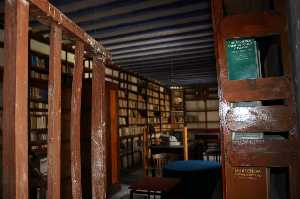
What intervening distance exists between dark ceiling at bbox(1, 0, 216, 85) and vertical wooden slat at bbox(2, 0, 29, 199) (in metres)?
2.70

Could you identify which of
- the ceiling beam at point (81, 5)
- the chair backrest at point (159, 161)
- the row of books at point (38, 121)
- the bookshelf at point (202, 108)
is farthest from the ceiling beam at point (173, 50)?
the bookshelf at point (202, 108)

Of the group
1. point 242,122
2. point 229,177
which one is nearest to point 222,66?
point 242,122

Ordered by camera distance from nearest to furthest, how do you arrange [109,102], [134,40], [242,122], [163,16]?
[242,122], [163,16], [134,40], [109,102]

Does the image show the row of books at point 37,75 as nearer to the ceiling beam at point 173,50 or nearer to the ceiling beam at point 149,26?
the ceiling beam at point 149,26

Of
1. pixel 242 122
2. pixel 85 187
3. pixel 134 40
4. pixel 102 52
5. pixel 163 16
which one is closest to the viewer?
pixel 102 52

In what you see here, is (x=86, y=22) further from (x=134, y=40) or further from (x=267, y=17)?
(x=267, y=17)

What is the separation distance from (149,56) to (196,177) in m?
3.21

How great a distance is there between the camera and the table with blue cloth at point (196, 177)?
421cm

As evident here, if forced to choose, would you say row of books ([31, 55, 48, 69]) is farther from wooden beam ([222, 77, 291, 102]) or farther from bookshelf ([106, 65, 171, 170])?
wooden beam ([222, 77, 291, 102])

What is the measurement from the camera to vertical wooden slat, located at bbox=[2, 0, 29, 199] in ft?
2.83

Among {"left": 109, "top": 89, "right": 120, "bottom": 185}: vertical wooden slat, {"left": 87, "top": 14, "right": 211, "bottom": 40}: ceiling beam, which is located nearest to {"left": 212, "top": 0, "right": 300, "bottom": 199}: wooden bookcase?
{"left": 87, "top": 14, "right": 211, "bottom": 40}: ceiling beam

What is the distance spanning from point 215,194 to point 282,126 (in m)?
3.22

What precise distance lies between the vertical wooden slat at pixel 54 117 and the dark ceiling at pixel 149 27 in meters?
2.51

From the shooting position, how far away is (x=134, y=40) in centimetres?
505
